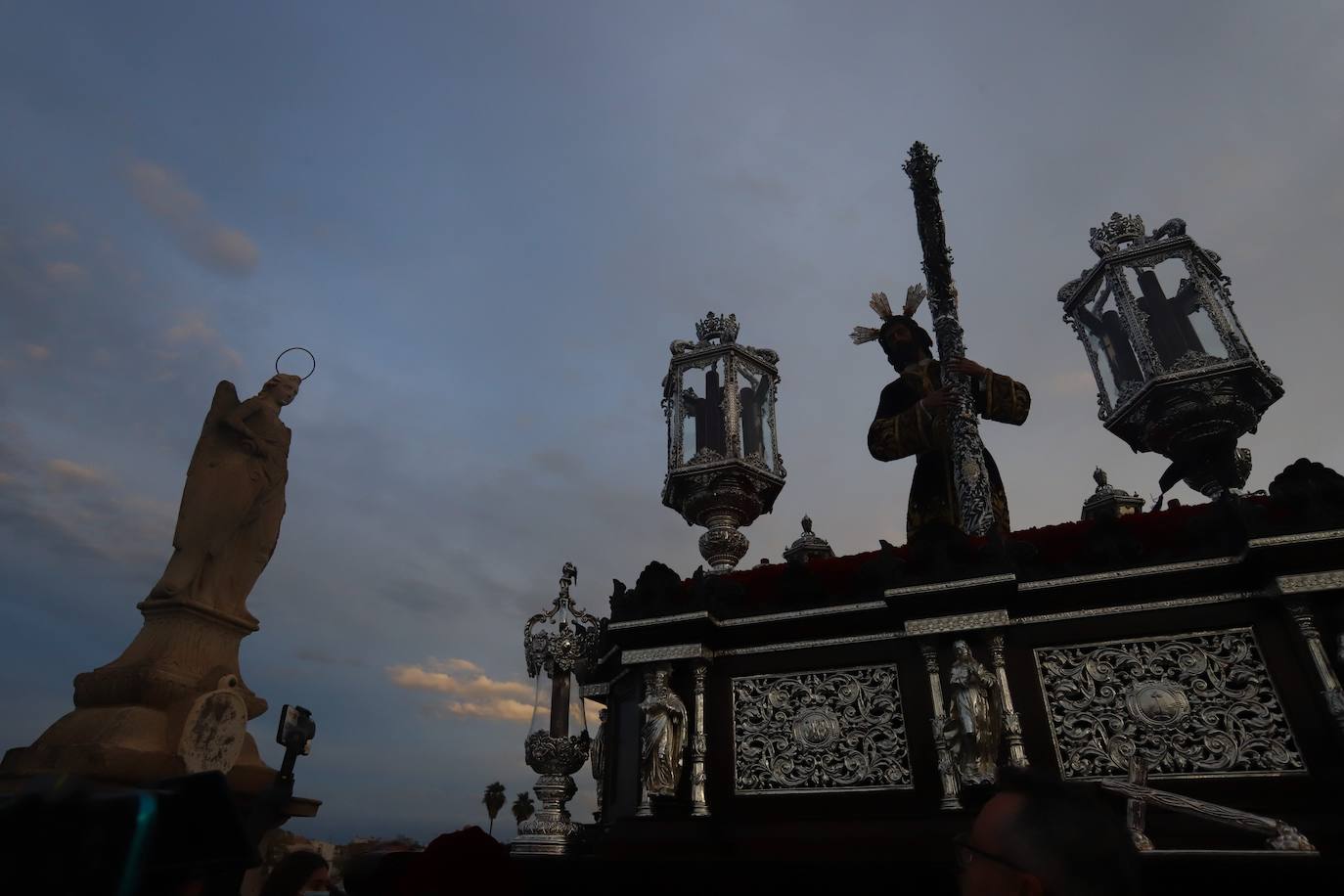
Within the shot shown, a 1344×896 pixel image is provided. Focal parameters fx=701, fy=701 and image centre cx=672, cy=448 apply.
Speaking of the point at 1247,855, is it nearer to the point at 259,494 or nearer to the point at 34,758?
the point at 34,758

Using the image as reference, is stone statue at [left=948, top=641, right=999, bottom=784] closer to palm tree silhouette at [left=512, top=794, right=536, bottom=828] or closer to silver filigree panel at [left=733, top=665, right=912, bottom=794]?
silver filigree panel at [left=733, top=665, right=912, bottom=794]

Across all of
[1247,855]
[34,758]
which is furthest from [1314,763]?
[34,758]

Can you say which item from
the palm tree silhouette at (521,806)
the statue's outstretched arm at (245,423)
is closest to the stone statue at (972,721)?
the statue's outstretched arm at (245,423)

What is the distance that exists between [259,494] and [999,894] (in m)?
9.72

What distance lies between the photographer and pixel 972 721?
15.6ft

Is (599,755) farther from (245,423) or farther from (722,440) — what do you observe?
(245,423)

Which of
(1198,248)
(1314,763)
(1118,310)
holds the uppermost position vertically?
(1198,248)

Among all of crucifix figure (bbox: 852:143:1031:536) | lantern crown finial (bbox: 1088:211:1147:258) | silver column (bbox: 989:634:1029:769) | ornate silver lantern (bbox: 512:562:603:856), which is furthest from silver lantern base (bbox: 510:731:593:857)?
lantern crown finial (bbox: 1088:211:1147:258)

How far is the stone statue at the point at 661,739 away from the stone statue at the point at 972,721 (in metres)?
2.01

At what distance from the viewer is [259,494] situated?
9.27m

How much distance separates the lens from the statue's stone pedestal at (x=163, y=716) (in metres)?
6.48

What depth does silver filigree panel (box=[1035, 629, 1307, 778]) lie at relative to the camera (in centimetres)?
445

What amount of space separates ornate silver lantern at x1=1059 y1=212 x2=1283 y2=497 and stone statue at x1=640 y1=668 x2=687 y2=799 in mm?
5548

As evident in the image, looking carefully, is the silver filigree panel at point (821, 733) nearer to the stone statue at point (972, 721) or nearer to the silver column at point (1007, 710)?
the stone statue at point (972, 721)
